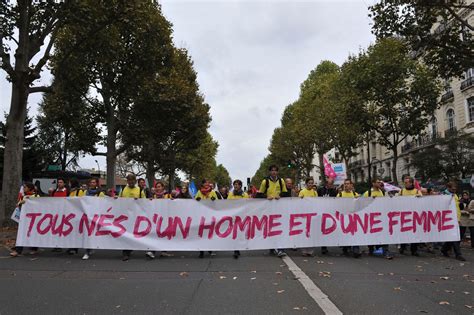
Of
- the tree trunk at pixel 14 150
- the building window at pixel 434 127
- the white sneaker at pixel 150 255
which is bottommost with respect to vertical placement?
the white sneaker at pixel 150 255

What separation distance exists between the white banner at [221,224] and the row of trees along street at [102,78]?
19.7 ft

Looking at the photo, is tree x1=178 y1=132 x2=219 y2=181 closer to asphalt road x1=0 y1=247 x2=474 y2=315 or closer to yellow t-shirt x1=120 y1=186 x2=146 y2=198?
yellow t-shirt x1=120 y1=186 x2=146 y2=198

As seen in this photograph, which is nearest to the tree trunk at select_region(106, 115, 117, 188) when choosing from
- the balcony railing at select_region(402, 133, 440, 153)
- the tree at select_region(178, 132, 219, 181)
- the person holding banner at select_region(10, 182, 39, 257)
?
the person holding banner at select_region(10, 182, 39, 257)

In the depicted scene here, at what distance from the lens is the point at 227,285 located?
21.3 feet

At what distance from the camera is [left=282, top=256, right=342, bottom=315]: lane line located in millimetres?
5180

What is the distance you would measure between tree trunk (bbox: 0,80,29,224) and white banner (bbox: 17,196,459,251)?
17.8 ft

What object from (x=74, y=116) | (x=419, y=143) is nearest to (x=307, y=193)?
(x=74, y=116)

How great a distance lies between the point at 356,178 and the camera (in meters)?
68.9

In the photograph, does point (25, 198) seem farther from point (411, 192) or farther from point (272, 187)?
point (411, 192)

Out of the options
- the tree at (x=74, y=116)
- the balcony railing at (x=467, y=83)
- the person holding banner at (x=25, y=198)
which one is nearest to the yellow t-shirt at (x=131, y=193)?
the person holding banner at (x=25, y=198)

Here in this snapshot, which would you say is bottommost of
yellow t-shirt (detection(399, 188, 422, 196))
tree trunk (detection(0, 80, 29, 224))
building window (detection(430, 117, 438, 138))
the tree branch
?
yellow t-shirt (detection(399, 188, 422, 196))

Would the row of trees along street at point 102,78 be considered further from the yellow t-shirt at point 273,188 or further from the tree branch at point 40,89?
the yellow t-shirt at point 273,188

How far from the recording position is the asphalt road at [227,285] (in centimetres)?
531

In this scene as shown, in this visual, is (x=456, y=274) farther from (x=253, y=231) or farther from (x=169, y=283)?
(x=169, y=283)
